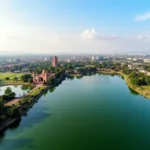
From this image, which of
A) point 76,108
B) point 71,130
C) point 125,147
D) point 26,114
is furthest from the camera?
point 76,108

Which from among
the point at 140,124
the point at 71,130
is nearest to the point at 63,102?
the point at 71,130

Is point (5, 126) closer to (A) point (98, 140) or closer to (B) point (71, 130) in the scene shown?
(B) point (71, 130)

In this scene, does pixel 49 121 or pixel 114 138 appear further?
pixel 49 121

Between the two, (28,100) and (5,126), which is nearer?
(5,126)

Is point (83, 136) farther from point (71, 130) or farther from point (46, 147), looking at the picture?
point (46, 147)

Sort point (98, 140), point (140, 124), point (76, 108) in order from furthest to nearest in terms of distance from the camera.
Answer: point (76, 108), point (140, 124), point (98, 140)

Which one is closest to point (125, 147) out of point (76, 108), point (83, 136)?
point (83, 136)
